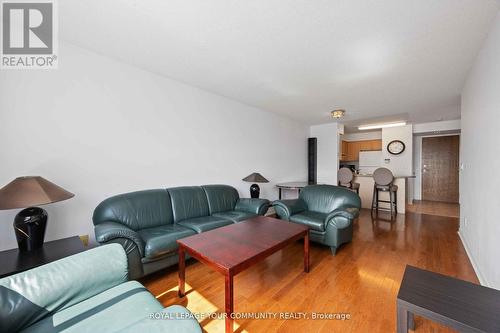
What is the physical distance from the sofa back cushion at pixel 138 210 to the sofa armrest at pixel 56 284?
3.38ft

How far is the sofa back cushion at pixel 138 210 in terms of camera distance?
2168 millimetres

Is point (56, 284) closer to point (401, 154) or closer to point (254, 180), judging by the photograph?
point (254, 180)

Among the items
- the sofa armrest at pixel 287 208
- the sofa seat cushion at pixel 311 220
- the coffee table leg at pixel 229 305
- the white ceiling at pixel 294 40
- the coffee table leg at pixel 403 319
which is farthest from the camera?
the sofa armrest at pixel 287 208

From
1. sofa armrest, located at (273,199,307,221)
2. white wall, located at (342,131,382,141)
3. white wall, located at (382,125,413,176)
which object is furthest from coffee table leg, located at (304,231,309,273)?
white wall, located at (342,131,382,141)

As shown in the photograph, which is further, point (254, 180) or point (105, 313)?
point (254, 180)

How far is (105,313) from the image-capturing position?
3.36ft

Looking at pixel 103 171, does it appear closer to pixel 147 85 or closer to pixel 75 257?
pixel 147 85

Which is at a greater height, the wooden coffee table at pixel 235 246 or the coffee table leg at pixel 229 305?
the wooden coffee table at pixel 235 246

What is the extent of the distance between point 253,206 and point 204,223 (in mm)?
933

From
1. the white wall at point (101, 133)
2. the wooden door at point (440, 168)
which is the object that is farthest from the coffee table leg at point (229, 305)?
the wooden door at point (440, 168)

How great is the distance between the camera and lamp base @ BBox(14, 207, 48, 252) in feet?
5.07

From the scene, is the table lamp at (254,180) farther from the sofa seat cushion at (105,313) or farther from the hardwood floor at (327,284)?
the sofa seat cushion at (105,313)

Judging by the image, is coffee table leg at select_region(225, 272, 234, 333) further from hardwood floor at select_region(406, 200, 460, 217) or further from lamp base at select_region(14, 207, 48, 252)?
hardwood floor at select_region(406, 200, 460, 217)

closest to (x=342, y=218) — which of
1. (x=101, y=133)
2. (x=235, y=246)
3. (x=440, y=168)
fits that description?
(x=235, y=246)
